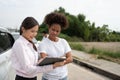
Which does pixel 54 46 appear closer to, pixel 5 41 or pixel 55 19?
pixel 55 19

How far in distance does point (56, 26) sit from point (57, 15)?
13 cm

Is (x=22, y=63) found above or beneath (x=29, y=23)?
beneath

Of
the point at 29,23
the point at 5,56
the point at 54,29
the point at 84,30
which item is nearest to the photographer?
the point at 29,23

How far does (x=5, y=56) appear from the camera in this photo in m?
5.43

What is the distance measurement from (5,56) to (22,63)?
2.32 metres

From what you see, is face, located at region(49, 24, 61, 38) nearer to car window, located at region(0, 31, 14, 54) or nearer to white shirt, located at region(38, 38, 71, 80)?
white shirt, located at region(38, 38, 71, 80)

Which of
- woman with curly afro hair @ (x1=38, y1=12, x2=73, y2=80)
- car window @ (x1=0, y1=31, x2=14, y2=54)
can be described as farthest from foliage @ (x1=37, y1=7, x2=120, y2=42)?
woman with curly afro hair @ (x1=38, y1=12, x2=73, y2=80)

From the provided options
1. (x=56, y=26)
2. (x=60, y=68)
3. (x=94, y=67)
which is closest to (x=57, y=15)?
(x=56, y=26)

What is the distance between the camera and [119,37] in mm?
52344

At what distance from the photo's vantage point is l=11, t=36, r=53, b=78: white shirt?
10.4 ft

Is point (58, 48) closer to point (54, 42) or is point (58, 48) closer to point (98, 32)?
point (54, 42)

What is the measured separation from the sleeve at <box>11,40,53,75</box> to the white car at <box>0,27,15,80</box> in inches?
51.6

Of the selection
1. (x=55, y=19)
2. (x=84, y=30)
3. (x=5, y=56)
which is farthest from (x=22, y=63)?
(x=84, y=30)

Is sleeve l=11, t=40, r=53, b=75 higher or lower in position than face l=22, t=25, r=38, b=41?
lower
